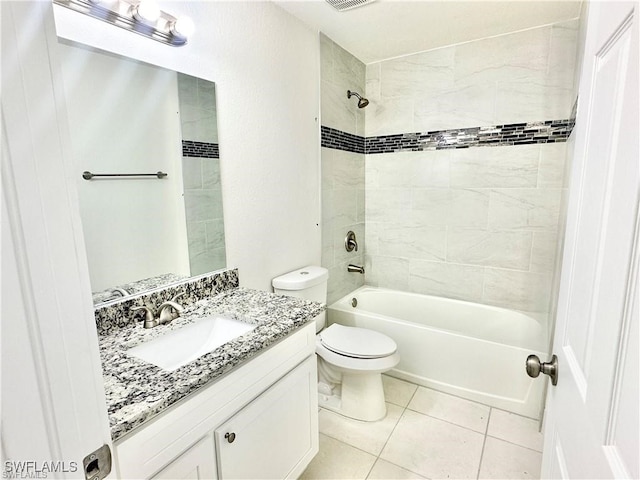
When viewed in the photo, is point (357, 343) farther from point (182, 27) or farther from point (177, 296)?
point (182, 27)

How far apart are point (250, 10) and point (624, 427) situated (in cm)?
206

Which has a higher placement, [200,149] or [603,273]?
[200,149]

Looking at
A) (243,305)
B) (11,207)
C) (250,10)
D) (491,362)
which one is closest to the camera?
(11,207)

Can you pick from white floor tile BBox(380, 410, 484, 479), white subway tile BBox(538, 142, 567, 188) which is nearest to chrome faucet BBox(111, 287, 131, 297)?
white floor tile BBox(380, 410, 484, 479)

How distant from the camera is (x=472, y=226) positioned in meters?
2.64

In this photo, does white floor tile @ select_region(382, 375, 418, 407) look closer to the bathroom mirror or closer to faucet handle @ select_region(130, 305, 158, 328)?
the bathroom mirror

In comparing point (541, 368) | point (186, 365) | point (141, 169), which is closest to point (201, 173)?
point (141, 169)

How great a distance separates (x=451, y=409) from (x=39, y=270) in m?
2.32

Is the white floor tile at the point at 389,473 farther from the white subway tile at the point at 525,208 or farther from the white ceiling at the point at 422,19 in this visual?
the white ceiling at the point at 422,19

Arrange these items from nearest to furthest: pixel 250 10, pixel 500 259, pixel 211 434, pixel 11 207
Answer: pixel 11 207
pixel 211 434
pixel 250 10
pixel 500 259

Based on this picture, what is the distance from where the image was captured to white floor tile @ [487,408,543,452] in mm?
1832

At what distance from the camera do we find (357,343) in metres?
2.05

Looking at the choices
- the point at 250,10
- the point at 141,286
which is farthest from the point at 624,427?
the point at 250,10

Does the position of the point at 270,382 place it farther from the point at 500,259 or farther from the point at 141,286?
the point at 500,259
